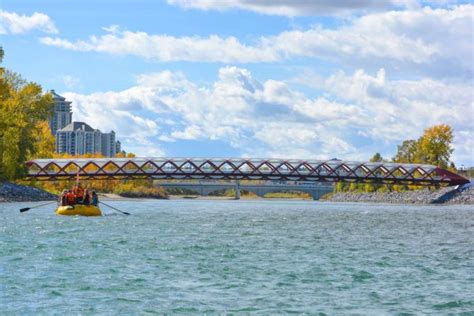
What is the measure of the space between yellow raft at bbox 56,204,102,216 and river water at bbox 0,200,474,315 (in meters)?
19.9

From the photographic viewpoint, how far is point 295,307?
1081 inches

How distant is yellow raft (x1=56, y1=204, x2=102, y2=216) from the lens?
7938cm

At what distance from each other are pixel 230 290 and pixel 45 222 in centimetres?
3986

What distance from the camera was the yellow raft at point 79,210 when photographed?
7938 cm

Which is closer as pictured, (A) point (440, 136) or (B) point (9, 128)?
(B) point (9, 128)

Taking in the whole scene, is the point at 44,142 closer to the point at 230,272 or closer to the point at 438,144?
the point at 438,144

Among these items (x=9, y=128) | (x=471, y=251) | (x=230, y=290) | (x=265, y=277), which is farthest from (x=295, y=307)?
(x=9, y=128)

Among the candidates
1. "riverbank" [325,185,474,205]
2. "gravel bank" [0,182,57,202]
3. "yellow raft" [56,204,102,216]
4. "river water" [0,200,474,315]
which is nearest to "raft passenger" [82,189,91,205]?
"yellow raft" [56,204,102,216]

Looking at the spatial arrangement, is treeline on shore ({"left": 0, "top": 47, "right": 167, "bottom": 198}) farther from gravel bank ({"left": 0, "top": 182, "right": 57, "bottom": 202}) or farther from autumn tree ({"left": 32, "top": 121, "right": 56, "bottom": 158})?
autumn tree ({"left": 32, "top": 121, "right": 56, "bottom": 158})

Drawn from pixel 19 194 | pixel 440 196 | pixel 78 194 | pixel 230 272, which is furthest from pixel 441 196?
pixel 230 272

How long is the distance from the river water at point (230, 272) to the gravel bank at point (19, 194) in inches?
2307

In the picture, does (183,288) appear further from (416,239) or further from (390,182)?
(390,182)

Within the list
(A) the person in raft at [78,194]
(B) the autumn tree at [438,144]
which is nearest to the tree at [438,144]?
(B) the autumn tree at [438,144]

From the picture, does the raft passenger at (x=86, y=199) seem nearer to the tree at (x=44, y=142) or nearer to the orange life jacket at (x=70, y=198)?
the orange life jacket at (x=70, y=198)
